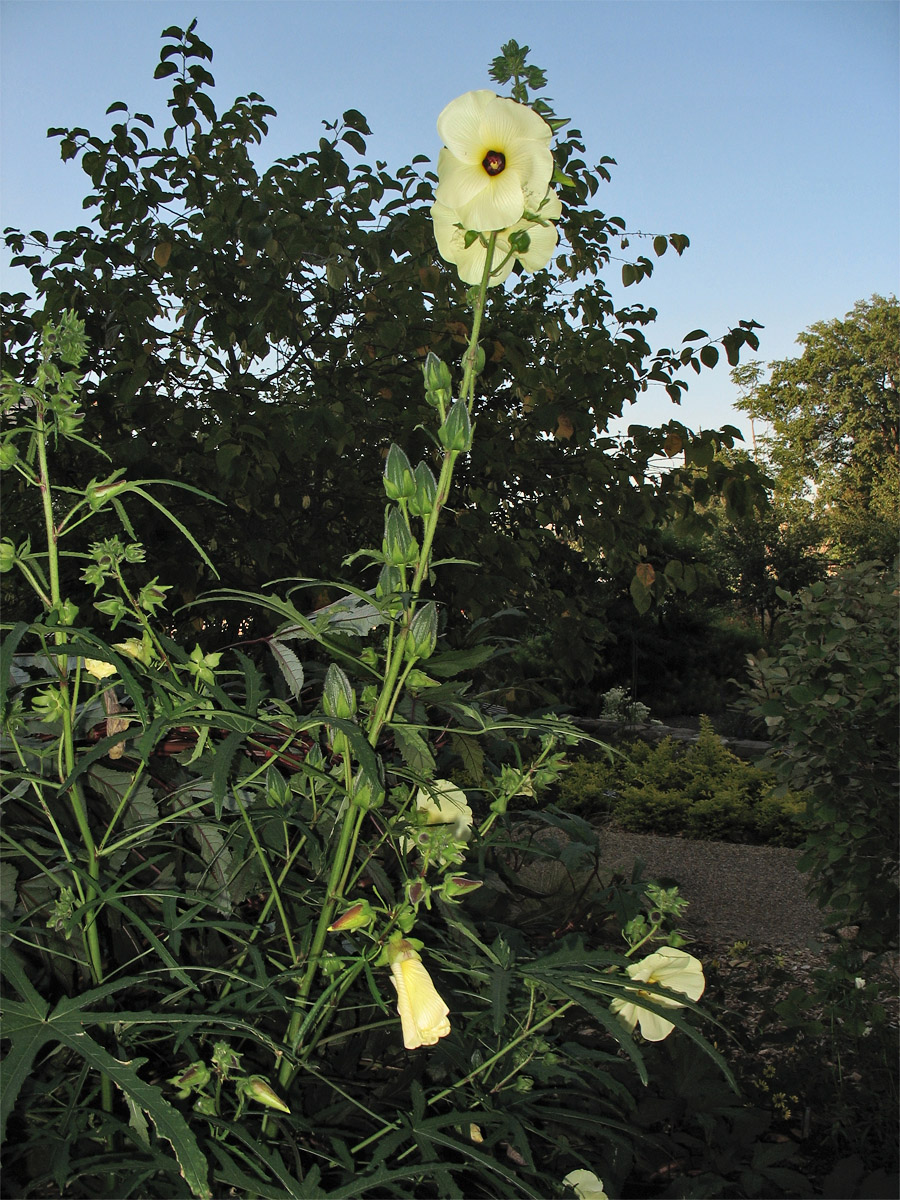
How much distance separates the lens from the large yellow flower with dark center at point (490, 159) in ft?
2.55

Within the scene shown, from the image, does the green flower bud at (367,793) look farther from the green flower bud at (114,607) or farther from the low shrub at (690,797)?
the low shrub at (690,797)

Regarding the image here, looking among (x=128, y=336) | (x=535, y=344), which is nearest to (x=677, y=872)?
(x=535, y=344)

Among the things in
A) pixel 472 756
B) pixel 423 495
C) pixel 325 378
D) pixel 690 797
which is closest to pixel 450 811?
pixel 472 756

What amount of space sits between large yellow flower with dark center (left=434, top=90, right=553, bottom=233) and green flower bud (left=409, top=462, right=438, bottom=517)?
229mm

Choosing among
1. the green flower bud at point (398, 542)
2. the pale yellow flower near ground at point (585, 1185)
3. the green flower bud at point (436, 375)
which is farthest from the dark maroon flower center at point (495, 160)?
the pale yellow flower near ground at point (585, 1185)

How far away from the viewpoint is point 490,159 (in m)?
0.79

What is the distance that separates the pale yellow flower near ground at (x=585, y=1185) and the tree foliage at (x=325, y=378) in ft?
5.12

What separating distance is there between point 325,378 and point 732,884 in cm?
298

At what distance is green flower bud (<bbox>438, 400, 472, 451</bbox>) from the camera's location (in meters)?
0.70

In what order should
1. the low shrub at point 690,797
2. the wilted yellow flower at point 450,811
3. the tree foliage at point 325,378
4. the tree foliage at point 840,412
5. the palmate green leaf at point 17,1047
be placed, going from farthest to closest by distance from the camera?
the tree foliage at point 840,412
the low shrub at point 690,797
the tree foliage at point 325,378
the wilted yellow flower at point 450,811
the palmate green leaf at point 17,1047

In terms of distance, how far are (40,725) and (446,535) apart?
5.02ft

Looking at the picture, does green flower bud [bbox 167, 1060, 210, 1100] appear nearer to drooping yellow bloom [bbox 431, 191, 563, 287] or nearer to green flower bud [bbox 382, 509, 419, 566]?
Result: green flower bud [bbox 382, 509, 419, 566]

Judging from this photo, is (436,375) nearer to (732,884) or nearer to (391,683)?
(391,683)

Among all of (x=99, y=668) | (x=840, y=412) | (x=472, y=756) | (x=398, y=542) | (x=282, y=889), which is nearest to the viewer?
(x=398, y=542)
